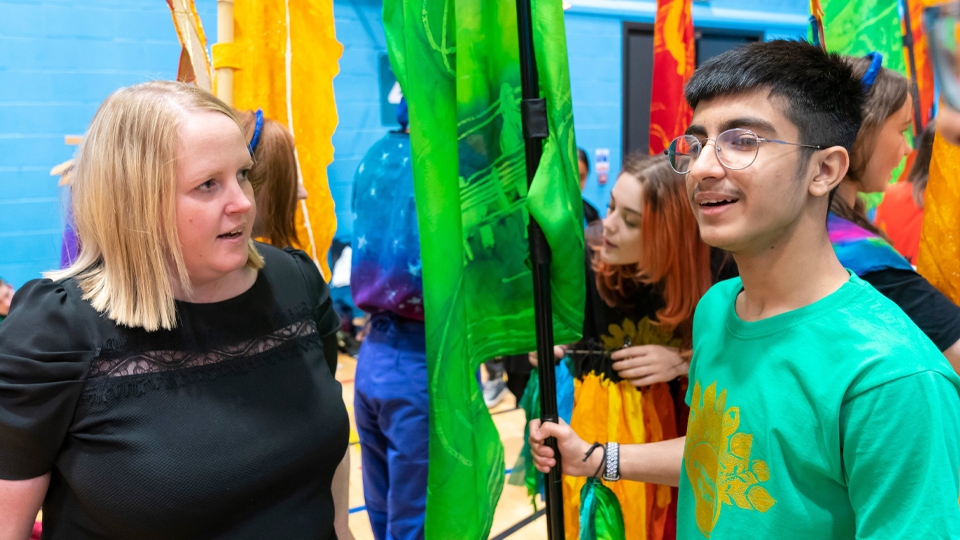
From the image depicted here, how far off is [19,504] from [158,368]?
256 millimetres

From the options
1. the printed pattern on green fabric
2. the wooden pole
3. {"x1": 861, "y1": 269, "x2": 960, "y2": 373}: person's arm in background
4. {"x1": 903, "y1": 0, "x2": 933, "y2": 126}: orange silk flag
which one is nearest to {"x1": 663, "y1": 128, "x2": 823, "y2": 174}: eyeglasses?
{"x1": 861, "y1": 269, "x2": 960, "y2": 373}: person's arm in background

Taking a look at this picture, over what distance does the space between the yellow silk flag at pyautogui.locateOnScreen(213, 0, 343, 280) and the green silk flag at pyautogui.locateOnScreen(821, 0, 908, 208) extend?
1.38 meters

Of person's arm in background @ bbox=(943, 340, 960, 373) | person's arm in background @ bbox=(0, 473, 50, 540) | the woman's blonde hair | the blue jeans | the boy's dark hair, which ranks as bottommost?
the blue jeans

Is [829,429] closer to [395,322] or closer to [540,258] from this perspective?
[540,258]

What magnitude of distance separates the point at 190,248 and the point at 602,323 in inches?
42.8

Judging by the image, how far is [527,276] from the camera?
1.31 metres

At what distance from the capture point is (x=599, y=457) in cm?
132

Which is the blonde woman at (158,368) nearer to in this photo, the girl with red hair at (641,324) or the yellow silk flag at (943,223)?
the girl with red hair at (641,324)

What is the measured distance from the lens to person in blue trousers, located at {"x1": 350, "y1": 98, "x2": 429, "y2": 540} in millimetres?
2027

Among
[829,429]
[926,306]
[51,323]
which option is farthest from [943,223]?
[51,323]

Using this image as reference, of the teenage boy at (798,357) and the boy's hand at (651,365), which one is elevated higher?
the teenage boy at (798,357)

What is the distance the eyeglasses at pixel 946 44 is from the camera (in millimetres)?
654

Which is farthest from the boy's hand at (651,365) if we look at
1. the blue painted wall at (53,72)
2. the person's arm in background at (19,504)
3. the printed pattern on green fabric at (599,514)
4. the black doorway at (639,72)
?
the black doorway at (639,72)

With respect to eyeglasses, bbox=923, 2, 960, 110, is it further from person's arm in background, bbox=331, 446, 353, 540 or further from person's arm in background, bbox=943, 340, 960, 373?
person's arm in background, bbox=331, 446, 353, 540
